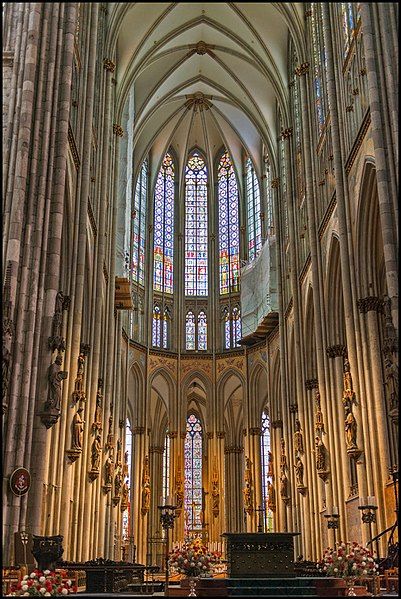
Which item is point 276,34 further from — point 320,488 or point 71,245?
point 320,488

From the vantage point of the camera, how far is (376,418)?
66.9 feet

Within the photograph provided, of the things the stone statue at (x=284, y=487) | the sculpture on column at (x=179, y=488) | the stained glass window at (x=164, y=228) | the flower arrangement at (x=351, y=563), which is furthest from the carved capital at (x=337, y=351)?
the stained glass window at (x=164, y=228)

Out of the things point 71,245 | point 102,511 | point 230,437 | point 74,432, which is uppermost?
point 71,245

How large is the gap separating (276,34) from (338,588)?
26.7 m

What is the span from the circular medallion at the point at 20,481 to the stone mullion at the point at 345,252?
1005 cm

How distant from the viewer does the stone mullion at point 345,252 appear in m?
21.2

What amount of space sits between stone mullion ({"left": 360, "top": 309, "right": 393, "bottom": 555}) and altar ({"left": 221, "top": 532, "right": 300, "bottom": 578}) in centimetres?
351

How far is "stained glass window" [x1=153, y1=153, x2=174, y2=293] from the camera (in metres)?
44.7

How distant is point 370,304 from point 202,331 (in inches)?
928

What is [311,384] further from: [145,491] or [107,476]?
[145,491]

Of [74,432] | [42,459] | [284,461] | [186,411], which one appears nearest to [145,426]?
[186,411]

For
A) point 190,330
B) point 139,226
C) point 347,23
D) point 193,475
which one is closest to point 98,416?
point 347,23

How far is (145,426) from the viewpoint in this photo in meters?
40.9

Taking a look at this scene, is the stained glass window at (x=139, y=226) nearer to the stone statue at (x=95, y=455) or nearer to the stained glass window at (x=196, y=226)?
the stained glass window at (x=196, y=226)
